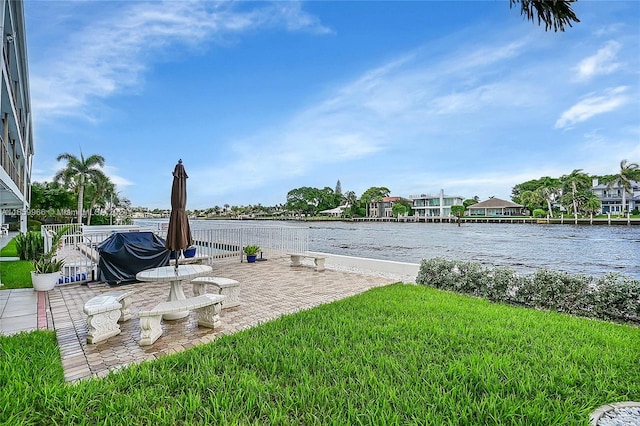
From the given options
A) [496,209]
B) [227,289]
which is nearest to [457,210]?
[496,209]

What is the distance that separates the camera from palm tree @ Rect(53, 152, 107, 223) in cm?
3228

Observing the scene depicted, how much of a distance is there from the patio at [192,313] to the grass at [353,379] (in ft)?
1.06

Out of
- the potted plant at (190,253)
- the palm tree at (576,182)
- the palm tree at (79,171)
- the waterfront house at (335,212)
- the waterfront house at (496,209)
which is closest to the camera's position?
the potted plant at (190,253)

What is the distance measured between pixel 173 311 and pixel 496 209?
89729mm

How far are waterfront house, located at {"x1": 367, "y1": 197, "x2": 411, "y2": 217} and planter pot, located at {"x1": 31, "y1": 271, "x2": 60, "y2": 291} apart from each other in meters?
94.9

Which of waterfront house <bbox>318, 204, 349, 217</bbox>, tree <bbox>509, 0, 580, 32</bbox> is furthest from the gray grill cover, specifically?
waterfront house <bbox>318, 204, 349, 217</bbox>

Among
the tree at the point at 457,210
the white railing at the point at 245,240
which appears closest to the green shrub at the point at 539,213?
the tree at the point at 457,210

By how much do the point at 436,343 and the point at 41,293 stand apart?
24.4 ft

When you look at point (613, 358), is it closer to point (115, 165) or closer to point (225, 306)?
point (225, 306)

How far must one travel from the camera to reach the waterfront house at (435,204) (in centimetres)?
8919

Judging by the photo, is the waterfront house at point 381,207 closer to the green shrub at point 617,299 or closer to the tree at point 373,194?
the tree at point 373,194

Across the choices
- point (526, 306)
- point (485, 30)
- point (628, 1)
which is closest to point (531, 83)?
point (485, 30)

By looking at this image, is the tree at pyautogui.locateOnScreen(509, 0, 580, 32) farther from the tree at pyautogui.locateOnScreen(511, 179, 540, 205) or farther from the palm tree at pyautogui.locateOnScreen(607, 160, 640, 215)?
the tree at pyautogui.locateOnScreen(511, 179, 540, 205)

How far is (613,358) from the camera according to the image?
357cm
